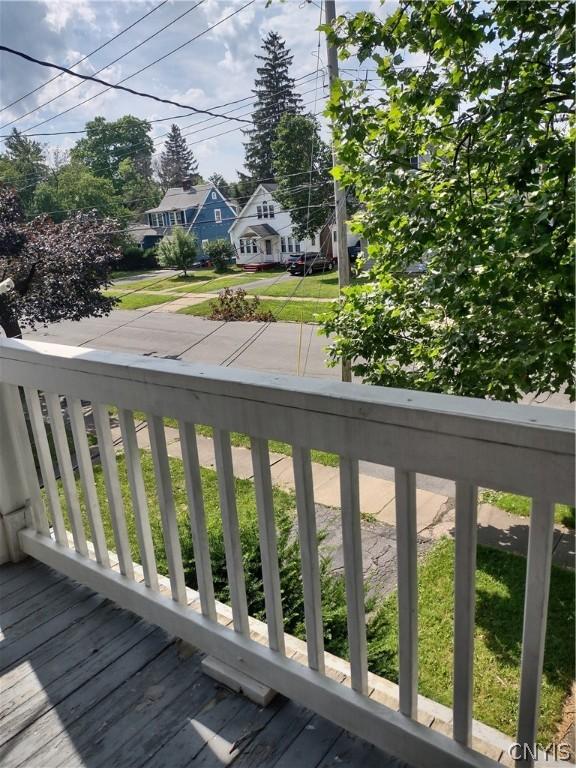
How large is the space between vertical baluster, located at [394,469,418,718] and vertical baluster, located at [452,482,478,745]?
0.22ft

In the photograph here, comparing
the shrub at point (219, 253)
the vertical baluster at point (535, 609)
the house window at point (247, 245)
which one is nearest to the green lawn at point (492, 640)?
the vertical baluster at point (535, 609)

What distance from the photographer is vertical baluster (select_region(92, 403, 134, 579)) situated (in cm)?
120

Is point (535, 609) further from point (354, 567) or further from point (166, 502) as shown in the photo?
point (166, 502)

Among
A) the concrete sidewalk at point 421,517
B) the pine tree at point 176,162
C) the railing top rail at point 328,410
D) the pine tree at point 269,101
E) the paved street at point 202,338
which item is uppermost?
the pine tree at point 269,101

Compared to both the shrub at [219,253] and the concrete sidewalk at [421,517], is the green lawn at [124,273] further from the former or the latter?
the concrete sidewalk at [421,517]

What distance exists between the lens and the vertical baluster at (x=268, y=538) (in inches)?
36.9

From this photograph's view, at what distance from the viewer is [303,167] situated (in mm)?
3156

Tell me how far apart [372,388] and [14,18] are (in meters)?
2.36

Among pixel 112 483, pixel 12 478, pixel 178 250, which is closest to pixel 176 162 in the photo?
pixel 178 250

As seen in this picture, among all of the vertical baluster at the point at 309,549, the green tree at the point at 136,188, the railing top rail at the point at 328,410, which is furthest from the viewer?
the green tree at the point at 136,188

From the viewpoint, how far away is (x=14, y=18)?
7.01 feet

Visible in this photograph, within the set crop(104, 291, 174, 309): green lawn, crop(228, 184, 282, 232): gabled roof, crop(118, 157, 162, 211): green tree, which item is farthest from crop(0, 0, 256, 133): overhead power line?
crop(104, 291, 174, 309): green lawn

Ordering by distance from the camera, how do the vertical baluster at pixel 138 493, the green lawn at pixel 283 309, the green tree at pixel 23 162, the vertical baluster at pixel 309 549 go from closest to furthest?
the vertical baluster at pixel 309 549 < the vertical baluster at pixel 138 493 < the green tree at pixel 23 162 < the green lawn at pixel 283 309

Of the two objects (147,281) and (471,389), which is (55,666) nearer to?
(471,389)
